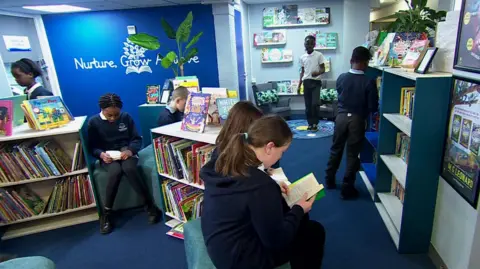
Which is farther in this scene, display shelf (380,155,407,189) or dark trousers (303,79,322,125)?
dark trousers (303,79,322,125)

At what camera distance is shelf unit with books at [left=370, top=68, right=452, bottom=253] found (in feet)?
6.22

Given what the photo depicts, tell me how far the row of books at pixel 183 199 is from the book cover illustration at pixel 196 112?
54 centimetres

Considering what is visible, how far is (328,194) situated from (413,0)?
1964 mm

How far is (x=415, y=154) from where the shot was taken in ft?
6.55

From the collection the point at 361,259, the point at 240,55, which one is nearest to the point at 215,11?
the point at 240,55

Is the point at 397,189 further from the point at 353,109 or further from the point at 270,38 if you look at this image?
the point at 270,38

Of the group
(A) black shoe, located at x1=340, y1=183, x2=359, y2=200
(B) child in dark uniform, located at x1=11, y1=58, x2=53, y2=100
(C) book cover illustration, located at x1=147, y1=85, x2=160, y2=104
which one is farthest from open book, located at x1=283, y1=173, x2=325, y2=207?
(C) book cover illustration, located at x1=147, y1=85, x2=160, y2=104

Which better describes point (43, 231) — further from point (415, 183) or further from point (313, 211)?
point (415, 183)

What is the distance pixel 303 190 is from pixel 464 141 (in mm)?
961

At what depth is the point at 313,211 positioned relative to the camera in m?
2.88

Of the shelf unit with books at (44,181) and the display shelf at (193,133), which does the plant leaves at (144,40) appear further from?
the display shelf at (193,133)

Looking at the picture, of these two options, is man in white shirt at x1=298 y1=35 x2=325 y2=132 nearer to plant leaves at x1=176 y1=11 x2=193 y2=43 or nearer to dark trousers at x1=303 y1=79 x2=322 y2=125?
dark trousers at x1=303 y1=79 x2=322 y2=125

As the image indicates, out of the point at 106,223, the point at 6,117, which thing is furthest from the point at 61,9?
the point at 106,223

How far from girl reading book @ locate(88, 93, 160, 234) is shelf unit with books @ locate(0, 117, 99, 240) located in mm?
139
